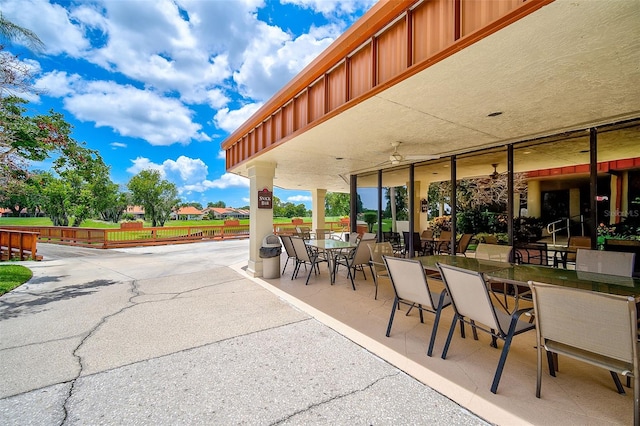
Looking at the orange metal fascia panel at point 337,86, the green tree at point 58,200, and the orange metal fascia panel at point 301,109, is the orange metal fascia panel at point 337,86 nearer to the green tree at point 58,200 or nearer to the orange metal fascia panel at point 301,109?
the orange metal fascia panel at point 301,109

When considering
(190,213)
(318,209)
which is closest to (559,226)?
(318,209)

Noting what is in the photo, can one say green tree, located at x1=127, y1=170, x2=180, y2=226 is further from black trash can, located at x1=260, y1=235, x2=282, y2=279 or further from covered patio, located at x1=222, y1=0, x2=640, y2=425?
black trash can, located at x1=260, y1=235, x2=282, y2=279

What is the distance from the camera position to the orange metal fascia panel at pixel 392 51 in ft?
7.58

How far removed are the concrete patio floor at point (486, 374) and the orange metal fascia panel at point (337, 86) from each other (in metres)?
2.66

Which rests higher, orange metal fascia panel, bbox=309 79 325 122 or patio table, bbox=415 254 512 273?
orange metal fascia panel, bbox=309 79 325 122

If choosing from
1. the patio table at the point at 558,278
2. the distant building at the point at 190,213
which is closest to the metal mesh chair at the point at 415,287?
the patio table at the point at 558,278

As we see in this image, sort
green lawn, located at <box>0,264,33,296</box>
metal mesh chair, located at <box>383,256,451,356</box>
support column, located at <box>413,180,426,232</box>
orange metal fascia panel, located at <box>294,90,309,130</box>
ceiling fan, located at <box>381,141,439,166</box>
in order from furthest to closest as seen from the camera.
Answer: support column, located at <box>413,180,426,232</box>
green lawn, located at <box>0,264,33,296</box>
ceiling fan, located at <box>381,141,439,166</box>
orange metal fascia panel, located at <box>294,90,309,130</box>
metal mesh chair, located at <box>383,256,451,356</box>

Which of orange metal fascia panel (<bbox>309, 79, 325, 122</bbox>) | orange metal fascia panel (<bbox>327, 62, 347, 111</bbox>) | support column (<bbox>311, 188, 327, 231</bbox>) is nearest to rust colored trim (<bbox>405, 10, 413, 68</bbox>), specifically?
orange metal fascia panel (<bbox>327, 62, 347, 111</bbox>)

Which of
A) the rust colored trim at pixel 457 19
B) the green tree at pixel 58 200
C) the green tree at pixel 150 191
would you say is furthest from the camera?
the green tree at pixel 150 191

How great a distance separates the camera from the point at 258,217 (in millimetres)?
6141

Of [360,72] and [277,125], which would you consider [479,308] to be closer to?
[360,72]

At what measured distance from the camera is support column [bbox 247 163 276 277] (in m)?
6.11

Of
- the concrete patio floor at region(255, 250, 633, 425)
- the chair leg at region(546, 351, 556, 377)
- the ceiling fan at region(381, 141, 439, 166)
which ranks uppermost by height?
the ceiling fan at region(381, 141, 439, 166)

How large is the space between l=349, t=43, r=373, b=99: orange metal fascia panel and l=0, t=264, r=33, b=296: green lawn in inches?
270
